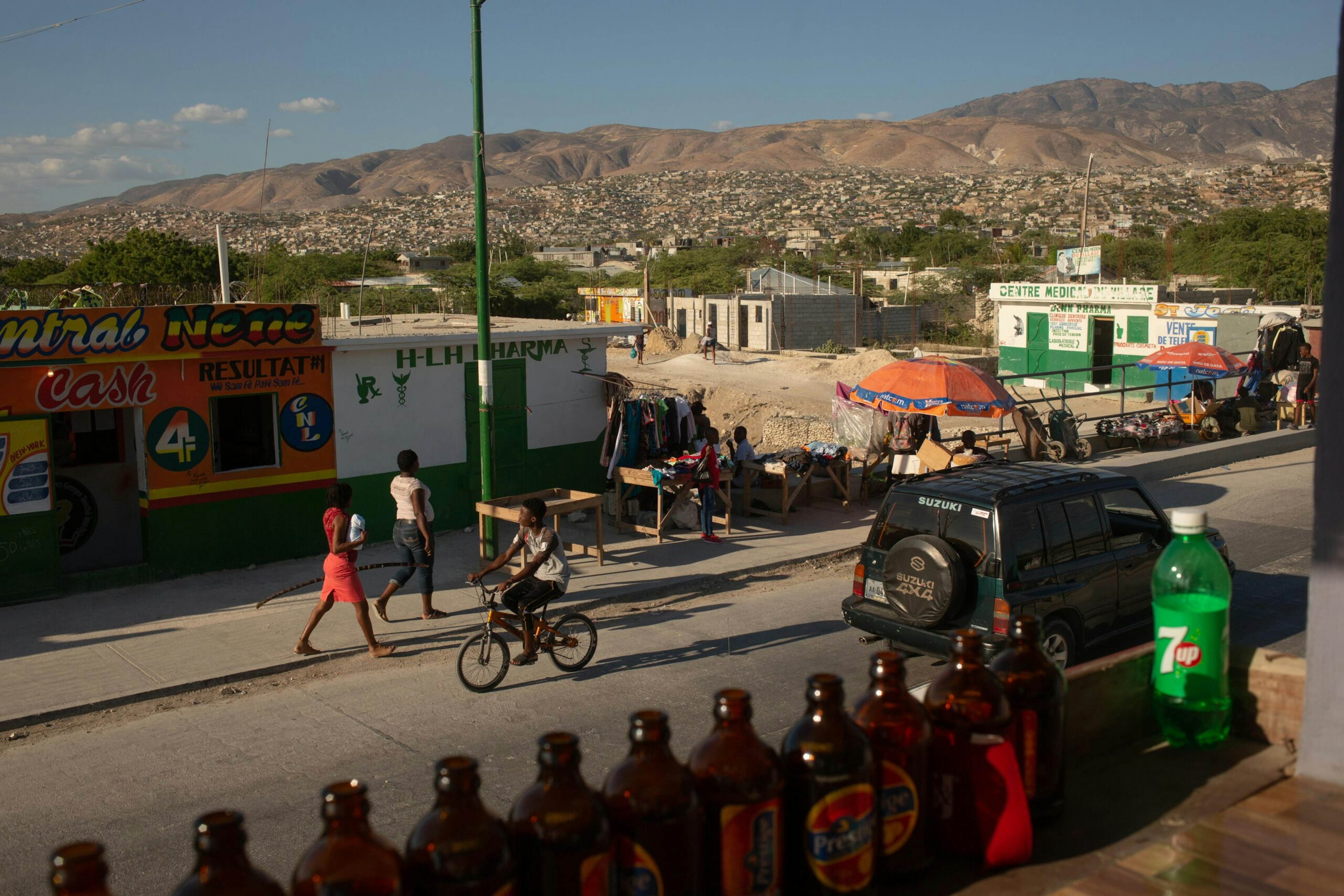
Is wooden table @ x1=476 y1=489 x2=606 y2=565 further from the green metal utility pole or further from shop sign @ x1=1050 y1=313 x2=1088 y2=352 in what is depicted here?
shop sign @ x1=1050 y1=313 x2=1088 y2=352

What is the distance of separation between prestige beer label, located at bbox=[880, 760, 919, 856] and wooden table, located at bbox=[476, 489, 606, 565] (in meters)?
8.91

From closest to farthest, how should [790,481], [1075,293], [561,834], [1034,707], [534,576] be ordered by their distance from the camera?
[561,834], [1034,707], [534,576], [790,481], [1075,293]

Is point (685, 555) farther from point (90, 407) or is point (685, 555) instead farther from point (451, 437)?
point (90, 407)

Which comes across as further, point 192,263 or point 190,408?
point 192,263

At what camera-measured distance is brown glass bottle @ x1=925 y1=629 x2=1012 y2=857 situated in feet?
9.43

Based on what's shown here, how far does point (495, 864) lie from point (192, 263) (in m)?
50.2

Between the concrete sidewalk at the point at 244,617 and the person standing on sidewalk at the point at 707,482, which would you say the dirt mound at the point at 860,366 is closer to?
the person standing on sidewalk at the point at 707,482

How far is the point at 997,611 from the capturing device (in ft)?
26.9

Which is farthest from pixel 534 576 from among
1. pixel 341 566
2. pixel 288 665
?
pixel 288 665

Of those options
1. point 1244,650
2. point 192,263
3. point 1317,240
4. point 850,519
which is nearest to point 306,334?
point 850,519

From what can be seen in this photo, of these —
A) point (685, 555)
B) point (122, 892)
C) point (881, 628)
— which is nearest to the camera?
point (122, 892)

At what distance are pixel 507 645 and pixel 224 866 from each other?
729cm

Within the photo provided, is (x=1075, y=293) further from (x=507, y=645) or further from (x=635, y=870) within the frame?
(x=635, y=870)

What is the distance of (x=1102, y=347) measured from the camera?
36.7 metres
